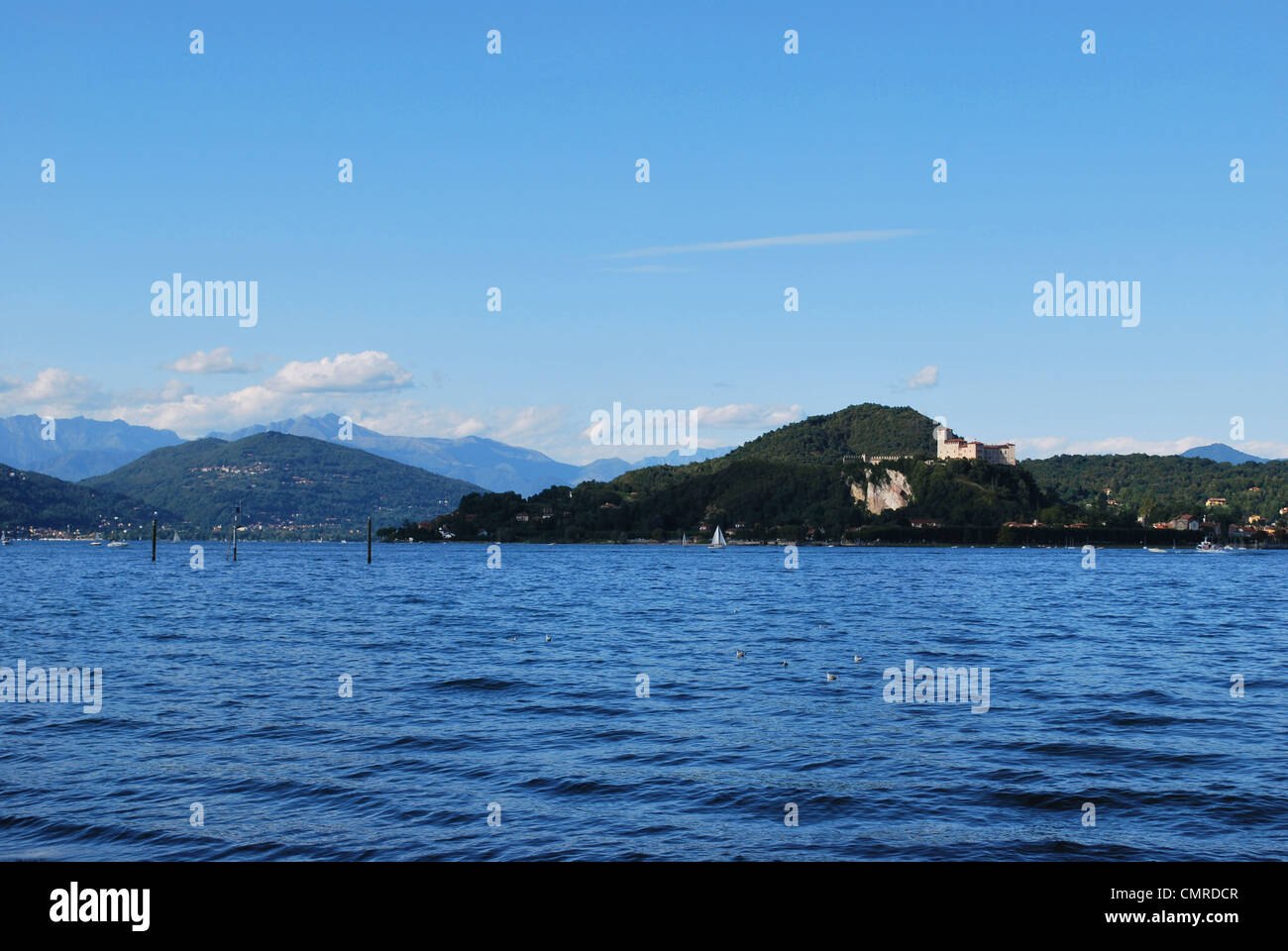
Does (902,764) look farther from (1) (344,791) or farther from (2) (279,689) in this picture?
(2) (279,689)

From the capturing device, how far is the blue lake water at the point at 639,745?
653 inches

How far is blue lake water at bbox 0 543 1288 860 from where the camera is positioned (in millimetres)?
16594

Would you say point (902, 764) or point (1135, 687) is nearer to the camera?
point (902, 764)

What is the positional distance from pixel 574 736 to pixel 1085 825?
11.7 m

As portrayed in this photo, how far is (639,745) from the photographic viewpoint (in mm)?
23844

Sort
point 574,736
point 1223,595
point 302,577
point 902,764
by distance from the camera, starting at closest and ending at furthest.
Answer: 1. point 902,764
2. point 574,736
3. point 1223,595
4. point 302,577

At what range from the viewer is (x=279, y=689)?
104ft
